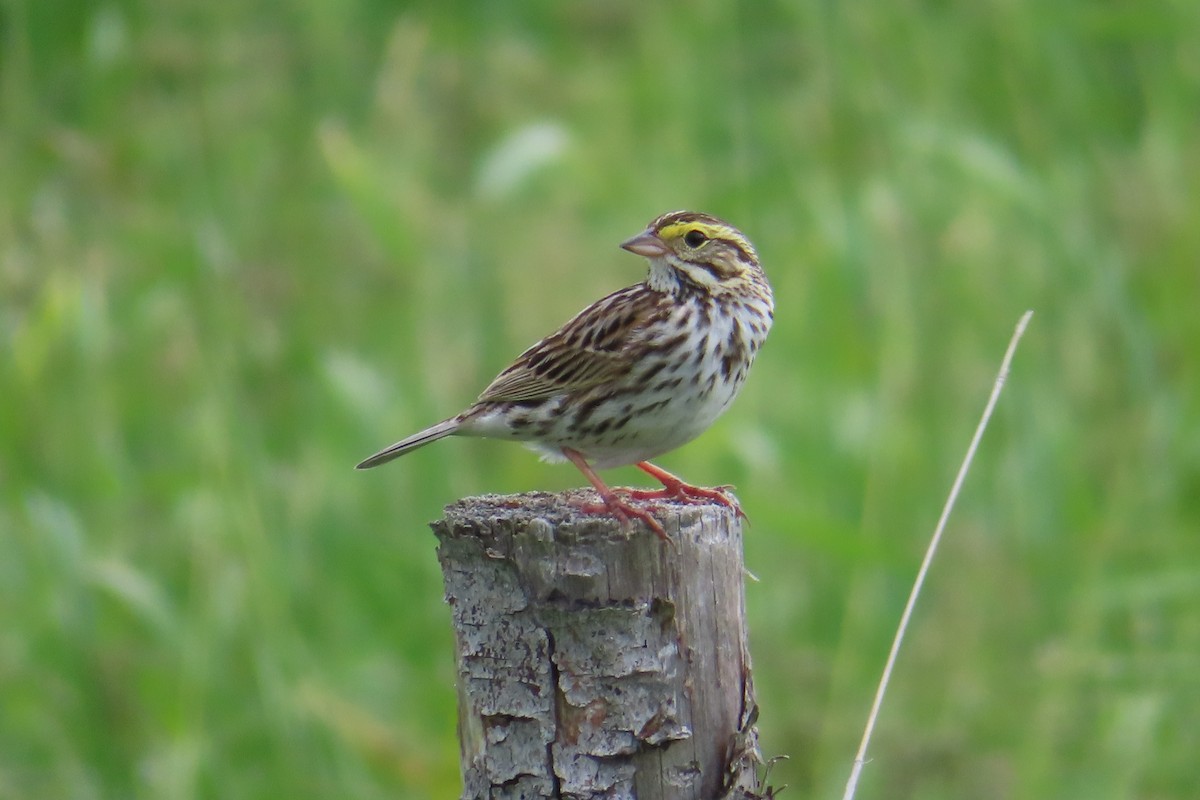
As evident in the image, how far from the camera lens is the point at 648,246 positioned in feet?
16.3

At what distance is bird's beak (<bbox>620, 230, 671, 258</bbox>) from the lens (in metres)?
4.93

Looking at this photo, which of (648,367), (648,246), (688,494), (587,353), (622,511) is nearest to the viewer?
(622,511)

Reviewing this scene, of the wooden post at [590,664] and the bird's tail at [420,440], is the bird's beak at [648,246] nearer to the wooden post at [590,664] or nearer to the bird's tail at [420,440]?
the bird's tail at [420,440]

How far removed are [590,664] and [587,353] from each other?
5.57ft

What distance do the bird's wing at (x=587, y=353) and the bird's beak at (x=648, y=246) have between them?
0.11 m

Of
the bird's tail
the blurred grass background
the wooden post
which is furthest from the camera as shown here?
the blurred grass background

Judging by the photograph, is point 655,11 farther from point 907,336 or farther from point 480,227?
point 907,336

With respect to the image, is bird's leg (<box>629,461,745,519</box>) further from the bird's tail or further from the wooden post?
the wooden post

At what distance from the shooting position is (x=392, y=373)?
7.35 meters

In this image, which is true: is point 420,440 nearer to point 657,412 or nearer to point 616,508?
point 657,412

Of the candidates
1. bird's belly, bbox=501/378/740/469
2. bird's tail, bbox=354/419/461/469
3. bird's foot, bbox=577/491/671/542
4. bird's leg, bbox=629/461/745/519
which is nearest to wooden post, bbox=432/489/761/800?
bird's foot, bbox=577/491/671/542

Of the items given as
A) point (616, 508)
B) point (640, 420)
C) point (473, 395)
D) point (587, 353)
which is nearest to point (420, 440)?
point (587, 353)

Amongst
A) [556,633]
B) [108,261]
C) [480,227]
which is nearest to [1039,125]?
[480,227]

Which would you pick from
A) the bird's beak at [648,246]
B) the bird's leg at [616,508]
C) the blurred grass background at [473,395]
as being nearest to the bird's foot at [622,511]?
the bird's leg at [616,508]
